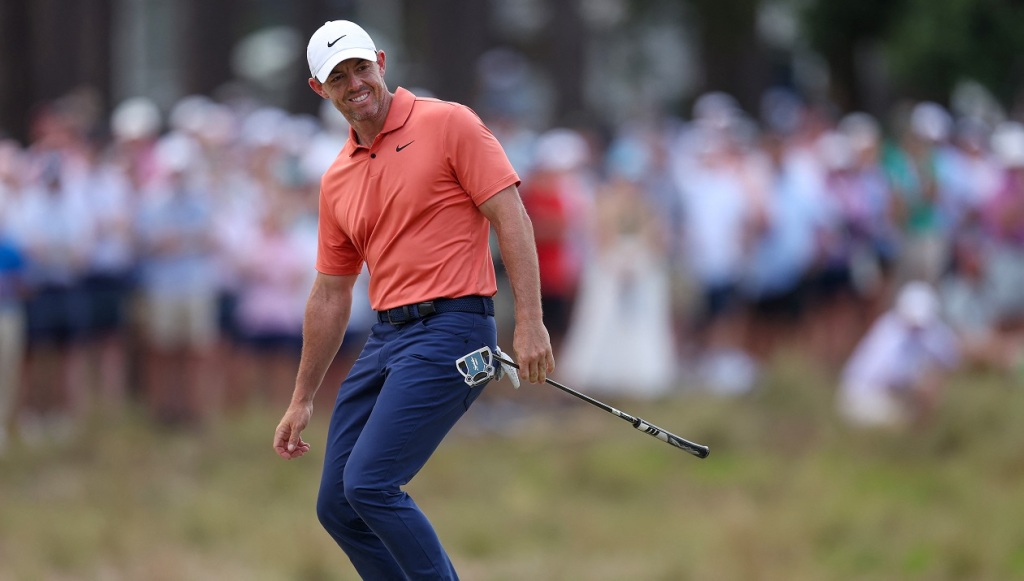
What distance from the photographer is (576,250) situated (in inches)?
576

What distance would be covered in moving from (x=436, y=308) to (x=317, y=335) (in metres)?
0.63

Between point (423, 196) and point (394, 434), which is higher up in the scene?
point (423, 196)

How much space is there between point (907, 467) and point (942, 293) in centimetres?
393

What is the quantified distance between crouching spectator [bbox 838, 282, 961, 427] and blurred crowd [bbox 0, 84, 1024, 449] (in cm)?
5

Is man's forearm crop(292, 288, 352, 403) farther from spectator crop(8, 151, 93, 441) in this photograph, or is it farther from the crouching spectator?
the crouching spectator

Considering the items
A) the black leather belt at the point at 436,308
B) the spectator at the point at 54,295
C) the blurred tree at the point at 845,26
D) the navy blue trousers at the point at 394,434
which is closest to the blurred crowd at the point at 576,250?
the spectator at the point at 54,295

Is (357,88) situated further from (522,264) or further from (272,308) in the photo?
(272,308)

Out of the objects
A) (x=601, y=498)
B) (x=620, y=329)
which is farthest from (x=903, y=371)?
(x=620, y=329)

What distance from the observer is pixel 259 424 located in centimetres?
1274

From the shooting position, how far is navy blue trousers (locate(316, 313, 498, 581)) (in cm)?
621

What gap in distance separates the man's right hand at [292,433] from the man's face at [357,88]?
119cm

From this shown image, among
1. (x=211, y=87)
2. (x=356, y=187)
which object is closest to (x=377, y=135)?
(x=356, y=187)

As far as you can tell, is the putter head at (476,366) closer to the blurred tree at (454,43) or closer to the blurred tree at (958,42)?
the blurred tree at (454,43)

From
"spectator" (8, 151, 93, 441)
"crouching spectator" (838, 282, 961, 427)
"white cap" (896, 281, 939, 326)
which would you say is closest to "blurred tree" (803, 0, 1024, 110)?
"crouching spectator" (838, 282, 961, 427)
